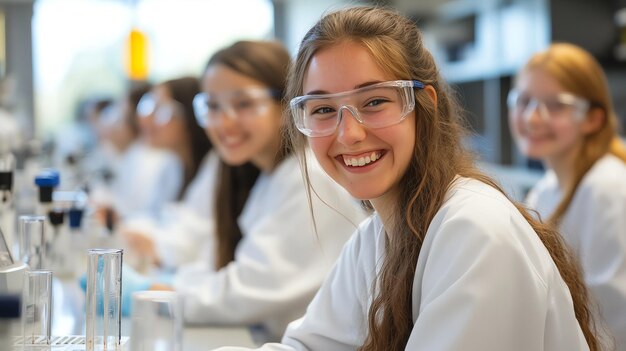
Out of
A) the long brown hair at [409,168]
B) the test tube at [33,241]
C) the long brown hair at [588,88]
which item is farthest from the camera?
the long brown hair at [588,88]

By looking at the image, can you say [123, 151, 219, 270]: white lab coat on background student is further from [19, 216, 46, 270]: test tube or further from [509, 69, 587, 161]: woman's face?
[19, 216, 46, 270]: test tube

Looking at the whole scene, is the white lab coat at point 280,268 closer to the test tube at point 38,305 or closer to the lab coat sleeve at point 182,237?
the test tube at point 38,305

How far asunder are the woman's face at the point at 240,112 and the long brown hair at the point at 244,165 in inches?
1.0

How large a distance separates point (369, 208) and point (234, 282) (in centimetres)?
58

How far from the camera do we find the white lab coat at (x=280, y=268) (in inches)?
70.5

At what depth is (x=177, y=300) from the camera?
125 cm

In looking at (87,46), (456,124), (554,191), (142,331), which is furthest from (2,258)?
(87,46)

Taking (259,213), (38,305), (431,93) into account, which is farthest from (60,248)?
(431,93)

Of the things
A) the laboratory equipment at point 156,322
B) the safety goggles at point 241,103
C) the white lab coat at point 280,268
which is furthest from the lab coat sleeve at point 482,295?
the safety goggles at point 241,103

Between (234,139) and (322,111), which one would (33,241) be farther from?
(234,139)

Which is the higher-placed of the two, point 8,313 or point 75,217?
point 8,313

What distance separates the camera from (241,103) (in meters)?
2.10

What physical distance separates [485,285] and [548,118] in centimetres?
152

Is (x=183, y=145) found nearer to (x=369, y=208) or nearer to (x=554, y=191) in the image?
(x=554, y=191)
